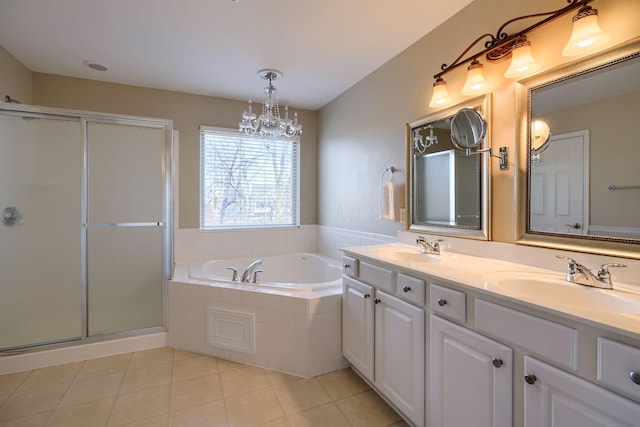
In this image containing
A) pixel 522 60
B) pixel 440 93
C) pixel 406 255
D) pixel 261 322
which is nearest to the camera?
pixel 522 60

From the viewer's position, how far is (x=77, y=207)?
2.47 metres

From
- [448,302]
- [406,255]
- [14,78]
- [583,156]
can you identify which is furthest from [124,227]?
[583,156]

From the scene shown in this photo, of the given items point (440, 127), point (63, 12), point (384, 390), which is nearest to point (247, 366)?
point (384, 390)

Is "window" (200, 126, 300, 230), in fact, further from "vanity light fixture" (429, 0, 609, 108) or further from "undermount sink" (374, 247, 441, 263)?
"vanity light fixture" (429, 0, 609, 108)

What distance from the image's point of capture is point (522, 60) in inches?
56.1

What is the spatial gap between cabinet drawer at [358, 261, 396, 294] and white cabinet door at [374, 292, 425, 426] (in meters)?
0.05

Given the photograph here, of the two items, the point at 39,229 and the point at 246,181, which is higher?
the point at 246,181

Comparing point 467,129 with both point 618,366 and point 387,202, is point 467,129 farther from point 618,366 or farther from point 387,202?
point 618,366

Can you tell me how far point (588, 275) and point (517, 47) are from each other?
1084 millimetres

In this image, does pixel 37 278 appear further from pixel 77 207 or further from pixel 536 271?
pixel 536 271

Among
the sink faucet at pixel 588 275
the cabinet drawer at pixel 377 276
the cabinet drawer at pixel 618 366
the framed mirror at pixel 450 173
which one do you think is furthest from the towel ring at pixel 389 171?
the cabinet drawer at pixel 618 366

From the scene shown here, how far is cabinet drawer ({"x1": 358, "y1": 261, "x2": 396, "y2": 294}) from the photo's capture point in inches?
65.1

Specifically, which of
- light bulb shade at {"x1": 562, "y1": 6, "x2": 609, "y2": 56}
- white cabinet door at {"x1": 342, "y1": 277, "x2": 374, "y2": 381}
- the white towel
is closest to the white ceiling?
light bulb shade at {"x1": 562, "y1": 6, "x2": 609, "y2": 56}

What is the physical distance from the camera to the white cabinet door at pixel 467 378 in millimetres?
1084
